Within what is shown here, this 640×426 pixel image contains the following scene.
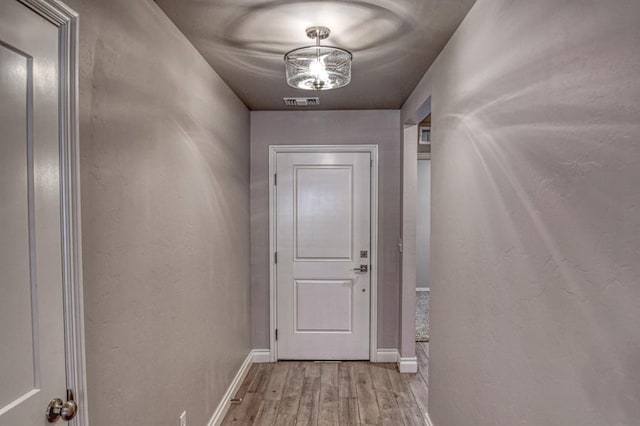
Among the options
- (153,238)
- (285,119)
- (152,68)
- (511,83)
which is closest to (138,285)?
(153,238)

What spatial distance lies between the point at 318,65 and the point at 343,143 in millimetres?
1576

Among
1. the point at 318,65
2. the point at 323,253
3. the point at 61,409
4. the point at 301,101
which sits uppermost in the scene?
the point at 301,101

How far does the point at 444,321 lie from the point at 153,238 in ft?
5.33

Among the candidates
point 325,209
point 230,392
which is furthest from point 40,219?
point 325,209

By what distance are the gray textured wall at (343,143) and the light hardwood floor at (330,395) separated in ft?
1.36

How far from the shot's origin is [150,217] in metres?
1.73

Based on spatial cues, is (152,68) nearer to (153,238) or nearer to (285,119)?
(153,238)

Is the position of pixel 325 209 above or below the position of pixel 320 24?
below

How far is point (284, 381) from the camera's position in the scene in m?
3.33

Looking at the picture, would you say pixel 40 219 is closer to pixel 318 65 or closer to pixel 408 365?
pixel 318 65

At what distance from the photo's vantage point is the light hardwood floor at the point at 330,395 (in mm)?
2758

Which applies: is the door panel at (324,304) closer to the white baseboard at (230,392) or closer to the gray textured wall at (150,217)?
the white baseboard at (230,392)

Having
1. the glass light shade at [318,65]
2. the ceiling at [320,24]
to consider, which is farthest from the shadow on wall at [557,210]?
the glass light shade at [318,65]

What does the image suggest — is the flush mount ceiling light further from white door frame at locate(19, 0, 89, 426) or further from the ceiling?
white door frame at locate(19, 0, 89, 426)
